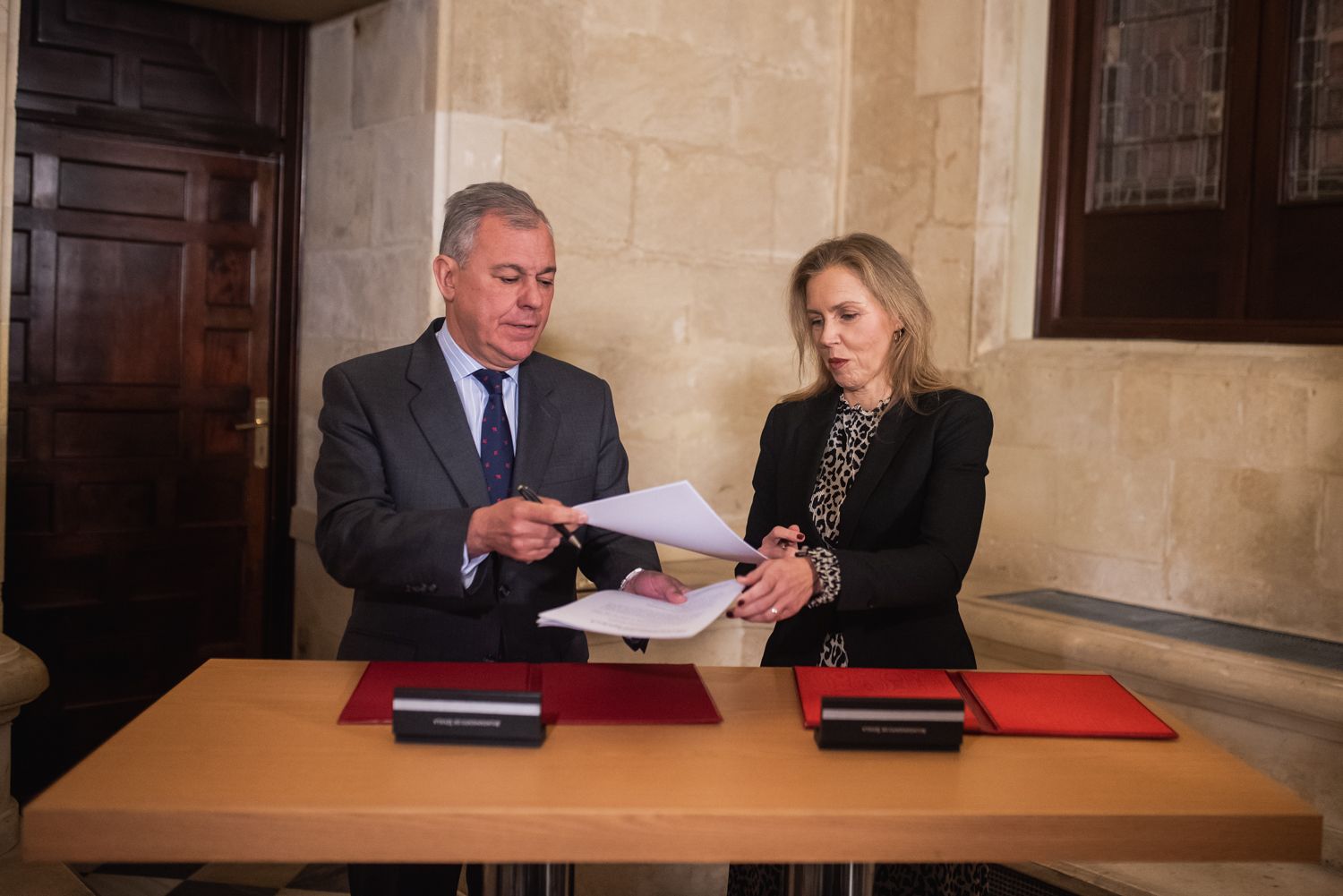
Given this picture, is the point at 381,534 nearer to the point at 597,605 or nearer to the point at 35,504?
the point at 597,605

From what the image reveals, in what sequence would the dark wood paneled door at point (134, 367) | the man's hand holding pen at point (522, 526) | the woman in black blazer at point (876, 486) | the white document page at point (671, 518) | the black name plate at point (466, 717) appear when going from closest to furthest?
the black name plate at point (466, 717)
the white document page at point (671, 518)
the man's hand holding pen at point (522, 526)
the woman in black blazer at point (876, 486)
the dark wood paneled door at point (134, 367)

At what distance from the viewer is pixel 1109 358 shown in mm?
4113

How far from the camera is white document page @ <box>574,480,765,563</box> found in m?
1.85

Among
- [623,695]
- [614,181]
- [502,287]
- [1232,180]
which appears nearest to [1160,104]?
[1232,180]

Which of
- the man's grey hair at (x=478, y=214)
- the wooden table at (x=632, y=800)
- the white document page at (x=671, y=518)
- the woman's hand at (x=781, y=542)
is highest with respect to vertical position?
the man's grey hair at (x=478, y=214)

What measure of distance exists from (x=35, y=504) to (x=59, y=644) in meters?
0.47

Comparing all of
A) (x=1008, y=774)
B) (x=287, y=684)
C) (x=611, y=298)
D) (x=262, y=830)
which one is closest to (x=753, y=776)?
(x=1008, y=774)

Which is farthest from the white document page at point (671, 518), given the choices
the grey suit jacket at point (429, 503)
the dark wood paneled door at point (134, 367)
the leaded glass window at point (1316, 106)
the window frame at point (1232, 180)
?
the dark wood paneled door at point (134, 367)

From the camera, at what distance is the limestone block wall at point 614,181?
3.84m

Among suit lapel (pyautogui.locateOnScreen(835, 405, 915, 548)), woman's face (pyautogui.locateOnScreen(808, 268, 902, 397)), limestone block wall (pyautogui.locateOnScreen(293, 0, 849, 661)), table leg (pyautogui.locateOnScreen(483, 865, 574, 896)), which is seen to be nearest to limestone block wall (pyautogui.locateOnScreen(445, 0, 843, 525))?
limestone block wall (pyautogui.locateOnScreen(293, 0, 849, 661))

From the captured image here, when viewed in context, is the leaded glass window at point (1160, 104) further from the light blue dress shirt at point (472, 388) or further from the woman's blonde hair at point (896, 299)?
the light blue dress shirt at point (472, 388)

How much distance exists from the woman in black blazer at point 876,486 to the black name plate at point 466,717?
0.67 metres

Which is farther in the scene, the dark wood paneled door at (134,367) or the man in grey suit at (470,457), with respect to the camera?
the dark wood paneled door at (134,367)

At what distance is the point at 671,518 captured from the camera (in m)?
1.92
